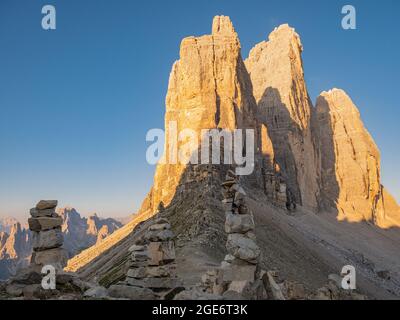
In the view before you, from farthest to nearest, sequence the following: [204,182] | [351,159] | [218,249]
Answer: [351,159], [204,182], [218,249]

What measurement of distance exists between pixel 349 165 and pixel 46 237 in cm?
11590

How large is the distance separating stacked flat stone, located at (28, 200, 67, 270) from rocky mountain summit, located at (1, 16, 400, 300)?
287 centimetres

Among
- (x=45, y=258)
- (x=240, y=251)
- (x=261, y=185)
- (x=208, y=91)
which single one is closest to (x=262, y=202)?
(x=261, y=185)

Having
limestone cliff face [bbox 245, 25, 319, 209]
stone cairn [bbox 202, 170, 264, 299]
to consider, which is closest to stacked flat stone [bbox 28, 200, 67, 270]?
stone cairn [bbox 202, 170, 264, 299]

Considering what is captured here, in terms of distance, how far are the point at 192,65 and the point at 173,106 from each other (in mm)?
20253

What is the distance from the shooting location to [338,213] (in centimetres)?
10856

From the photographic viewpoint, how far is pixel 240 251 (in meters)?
13.4

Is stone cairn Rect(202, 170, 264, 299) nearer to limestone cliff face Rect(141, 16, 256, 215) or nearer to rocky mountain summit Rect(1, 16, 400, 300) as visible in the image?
rocky mountain summit Rect(1, 16, 400, 300)

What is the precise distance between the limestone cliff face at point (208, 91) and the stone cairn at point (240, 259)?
58556mm

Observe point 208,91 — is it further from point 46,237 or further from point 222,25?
point 46,237
